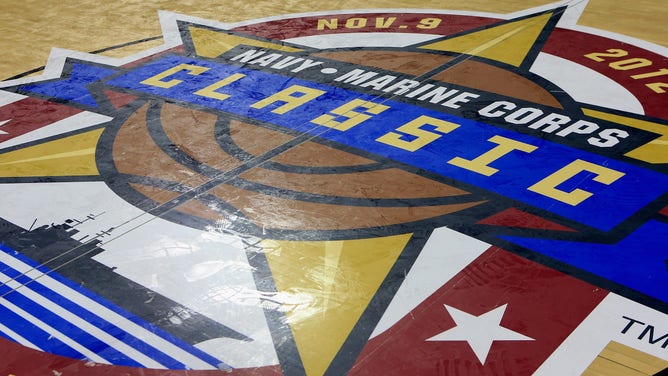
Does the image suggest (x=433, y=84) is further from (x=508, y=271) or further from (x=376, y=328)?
(x=376, y=328)

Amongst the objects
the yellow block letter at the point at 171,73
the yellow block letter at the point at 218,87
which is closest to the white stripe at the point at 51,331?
the yellow block letter at the point at 218,87

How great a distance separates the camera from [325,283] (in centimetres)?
410

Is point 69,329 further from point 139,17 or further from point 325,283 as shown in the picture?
point 139,17

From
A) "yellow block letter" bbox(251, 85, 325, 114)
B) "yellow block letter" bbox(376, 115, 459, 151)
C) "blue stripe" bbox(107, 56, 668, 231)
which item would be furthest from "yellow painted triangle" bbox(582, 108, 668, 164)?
"yellow block letter" bbox(251, 85, 325, 114)

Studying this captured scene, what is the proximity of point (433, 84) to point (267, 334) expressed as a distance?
10.7ft

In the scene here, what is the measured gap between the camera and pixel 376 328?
12.3 feet

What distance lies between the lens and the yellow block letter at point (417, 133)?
Result: 550 centimetres

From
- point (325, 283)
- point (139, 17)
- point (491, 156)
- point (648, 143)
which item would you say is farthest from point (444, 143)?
point (139, 17)

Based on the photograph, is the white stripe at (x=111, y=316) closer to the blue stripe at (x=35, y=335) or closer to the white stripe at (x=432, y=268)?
the blue stripe at (x=35, y=335)

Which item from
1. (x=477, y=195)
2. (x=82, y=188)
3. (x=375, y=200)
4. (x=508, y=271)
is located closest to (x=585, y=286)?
(x=508, y=271)

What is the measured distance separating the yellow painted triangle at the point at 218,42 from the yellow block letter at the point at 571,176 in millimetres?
3086

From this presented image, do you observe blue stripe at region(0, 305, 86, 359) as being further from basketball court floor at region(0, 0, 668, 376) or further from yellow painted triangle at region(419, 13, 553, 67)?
yellow painted triangle at region(419, 13, 553, 67)

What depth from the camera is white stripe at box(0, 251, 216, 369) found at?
3.64 metres

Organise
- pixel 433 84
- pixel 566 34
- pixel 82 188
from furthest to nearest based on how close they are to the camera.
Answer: pixel 566 34 → pixel 433 84 → pixel 82 188
